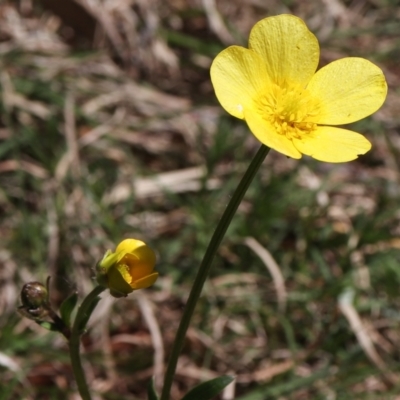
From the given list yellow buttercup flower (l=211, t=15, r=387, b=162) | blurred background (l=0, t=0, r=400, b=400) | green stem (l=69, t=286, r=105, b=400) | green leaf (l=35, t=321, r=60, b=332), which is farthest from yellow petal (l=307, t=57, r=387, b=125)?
blurred background (l=0, t=0, r=400, b=400)

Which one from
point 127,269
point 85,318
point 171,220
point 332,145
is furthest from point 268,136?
point 171,220

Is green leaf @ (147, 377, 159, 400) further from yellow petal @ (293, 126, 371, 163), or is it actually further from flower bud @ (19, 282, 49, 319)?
yellow petal @ (293, 126, 371, 163)

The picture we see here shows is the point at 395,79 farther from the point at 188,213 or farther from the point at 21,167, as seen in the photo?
the point at 21,167

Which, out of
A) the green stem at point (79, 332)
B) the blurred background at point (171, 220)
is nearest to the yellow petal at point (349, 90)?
Answer: the green stem at point (79, 332)

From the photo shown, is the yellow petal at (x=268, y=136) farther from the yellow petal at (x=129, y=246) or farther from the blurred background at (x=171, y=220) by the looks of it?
the blurred background at (x=171, y=220)

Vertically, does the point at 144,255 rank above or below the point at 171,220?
below

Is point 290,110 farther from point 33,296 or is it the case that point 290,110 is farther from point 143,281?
point 33,296

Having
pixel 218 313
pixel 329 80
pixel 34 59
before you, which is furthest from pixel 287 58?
pixel 34 59
